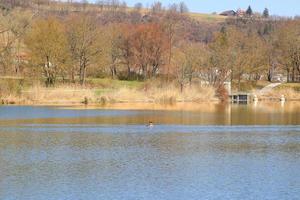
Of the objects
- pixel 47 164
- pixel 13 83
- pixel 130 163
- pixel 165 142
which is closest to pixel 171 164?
pixel 130 163

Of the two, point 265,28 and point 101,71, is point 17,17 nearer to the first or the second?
point 101,71

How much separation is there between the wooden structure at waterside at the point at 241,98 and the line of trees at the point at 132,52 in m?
2.29

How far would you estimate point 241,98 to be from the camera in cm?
7862

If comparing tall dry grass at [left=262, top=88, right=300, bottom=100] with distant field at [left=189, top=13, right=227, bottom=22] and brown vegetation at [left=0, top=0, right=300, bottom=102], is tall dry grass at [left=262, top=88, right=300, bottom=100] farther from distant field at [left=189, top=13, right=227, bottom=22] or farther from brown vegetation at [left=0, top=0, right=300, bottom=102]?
distant field at [left=189, top=13, right=227, bottom=22]

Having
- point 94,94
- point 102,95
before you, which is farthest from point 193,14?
point 94,94

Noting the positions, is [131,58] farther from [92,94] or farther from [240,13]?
[240,13]

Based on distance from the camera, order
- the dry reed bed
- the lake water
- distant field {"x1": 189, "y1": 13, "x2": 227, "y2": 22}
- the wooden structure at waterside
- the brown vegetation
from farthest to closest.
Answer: distant field {"x1": 189, "y1": 13, "x2": 227, "y2": 22}
the wooden structure at waterside
the brown vegetation
the dry reed bed
the lake water

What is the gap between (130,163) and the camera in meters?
27.9

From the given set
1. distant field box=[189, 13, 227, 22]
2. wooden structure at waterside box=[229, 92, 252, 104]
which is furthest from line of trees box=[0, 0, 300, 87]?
distant field box=[189, 13, 227, 22]

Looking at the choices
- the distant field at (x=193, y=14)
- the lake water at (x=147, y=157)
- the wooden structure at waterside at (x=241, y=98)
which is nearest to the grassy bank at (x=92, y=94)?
the wooden structure at waterside at (x=241, y=98)

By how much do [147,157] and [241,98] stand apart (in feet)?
165

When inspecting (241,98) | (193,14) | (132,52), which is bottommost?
(241,98)

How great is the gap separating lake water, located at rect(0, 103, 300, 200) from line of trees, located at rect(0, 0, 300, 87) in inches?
889

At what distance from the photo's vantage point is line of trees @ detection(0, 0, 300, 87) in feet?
242
